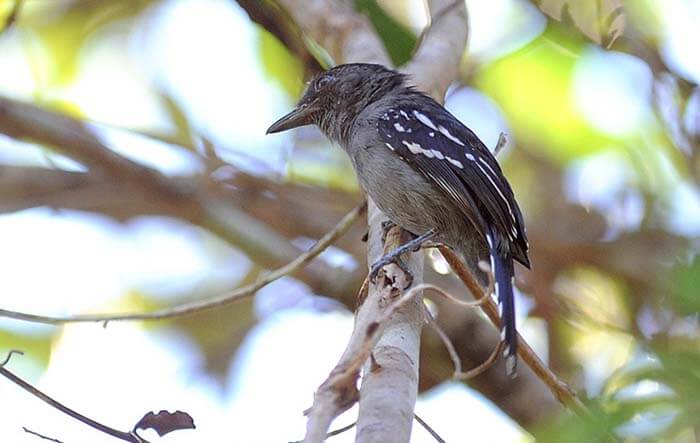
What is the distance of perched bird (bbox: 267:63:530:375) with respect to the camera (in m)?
3.62

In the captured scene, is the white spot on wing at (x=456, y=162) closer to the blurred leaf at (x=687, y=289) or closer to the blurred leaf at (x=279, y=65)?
the blurred leaf at (x=279, y=65)

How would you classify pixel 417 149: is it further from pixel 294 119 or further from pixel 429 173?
pixel 294 119

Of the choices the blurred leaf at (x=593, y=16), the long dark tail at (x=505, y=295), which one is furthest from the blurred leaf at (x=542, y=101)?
the long dark tail at (x=505, y=295)

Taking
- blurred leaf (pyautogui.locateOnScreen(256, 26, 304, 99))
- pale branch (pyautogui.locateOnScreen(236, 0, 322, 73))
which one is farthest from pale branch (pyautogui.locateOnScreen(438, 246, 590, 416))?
blurred leaf (pyautogui.locateOnScreen(256, 26, 304, 99))

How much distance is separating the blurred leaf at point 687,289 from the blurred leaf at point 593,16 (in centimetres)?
311

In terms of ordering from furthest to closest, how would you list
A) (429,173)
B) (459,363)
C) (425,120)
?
(425,120) → (429,173) → (459,363)

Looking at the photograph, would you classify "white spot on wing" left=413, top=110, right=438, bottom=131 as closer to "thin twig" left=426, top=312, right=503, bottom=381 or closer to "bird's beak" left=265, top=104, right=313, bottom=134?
"bird's beak" left=265, top=104, right=313, bottom=134

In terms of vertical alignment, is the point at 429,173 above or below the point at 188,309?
above

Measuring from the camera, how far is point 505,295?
3.19 m

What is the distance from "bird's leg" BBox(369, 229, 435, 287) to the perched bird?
0.09 ft

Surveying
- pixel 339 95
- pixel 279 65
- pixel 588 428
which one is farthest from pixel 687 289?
pixel 279 65

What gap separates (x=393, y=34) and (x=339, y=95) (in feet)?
2.22

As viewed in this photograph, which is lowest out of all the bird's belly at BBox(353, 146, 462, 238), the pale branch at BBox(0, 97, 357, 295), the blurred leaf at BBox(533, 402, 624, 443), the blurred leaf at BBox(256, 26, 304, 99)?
the blurred leaf at BBox(533, 402, 624, 443)

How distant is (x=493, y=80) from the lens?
5.57m
